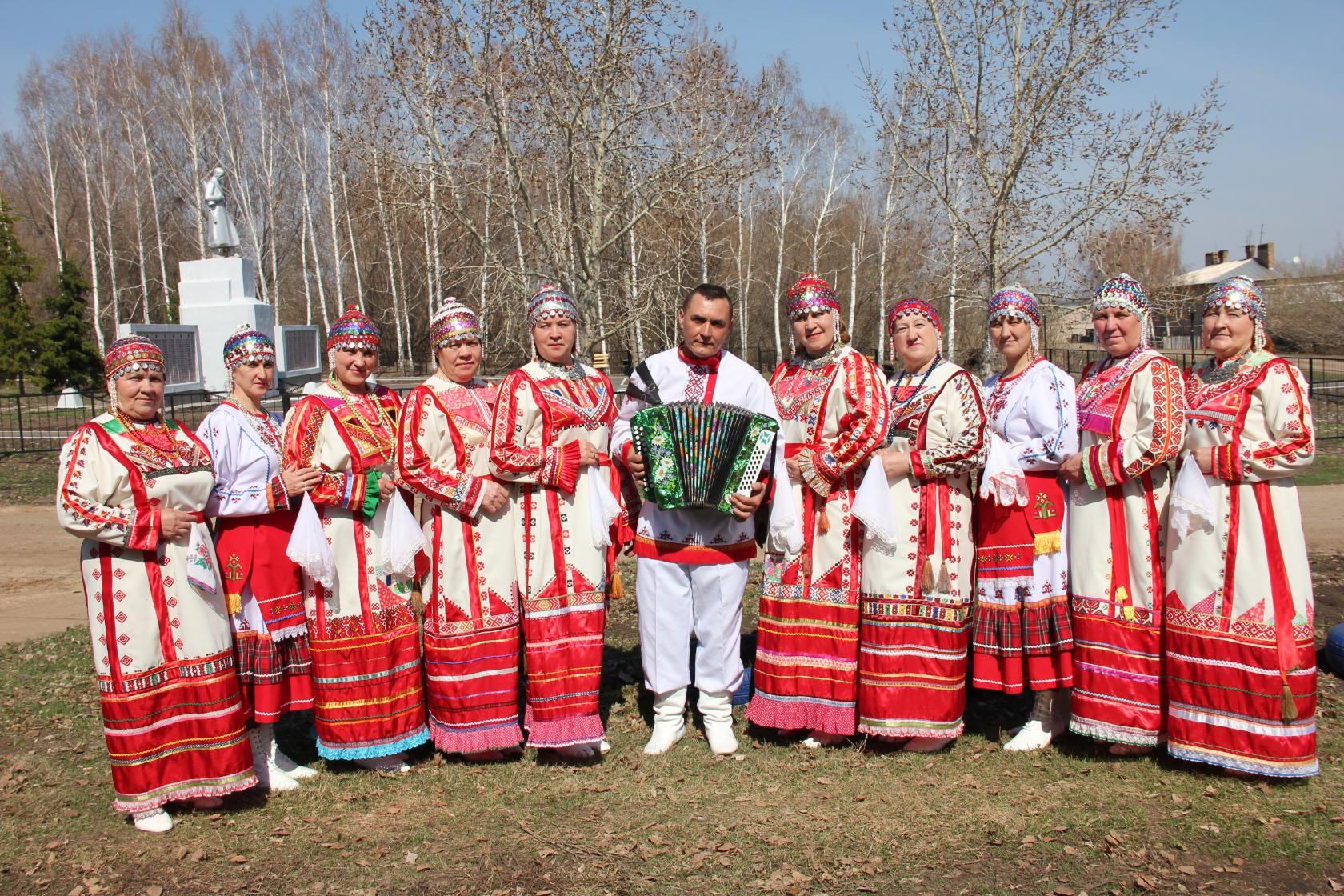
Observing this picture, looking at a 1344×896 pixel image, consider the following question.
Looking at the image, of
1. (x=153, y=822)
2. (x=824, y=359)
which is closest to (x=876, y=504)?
(x=824, y=359)

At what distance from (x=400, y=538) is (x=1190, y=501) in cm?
Answer: 339

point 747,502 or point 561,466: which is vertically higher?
point 561,466

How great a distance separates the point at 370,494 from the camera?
14.6ft

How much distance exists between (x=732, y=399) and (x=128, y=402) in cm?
260

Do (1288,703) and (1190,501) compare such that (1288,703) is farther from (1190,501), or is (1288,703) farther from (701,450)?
(701,450)

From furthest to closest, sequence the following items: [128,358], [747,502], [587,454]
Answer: [587,454] < [747,502] < [128,358]

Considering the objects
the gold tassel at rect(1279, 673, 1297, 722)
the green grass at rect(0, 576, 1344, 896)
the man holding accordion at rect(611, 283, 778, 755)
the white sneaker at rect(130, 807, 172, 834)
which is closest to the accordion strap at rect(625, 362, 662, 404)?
the man holding accordion at rect(611, 283, 778, 755)

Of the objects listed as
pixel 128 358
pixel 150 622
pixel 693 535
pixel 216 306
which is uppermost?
pixel 216 306

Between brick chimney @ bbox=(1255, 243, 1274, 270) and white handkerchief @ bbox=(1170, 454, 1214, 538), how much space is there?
68.7 metres

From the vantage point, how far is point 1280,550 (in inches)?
165

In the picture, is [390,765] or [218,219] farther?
[218,219]

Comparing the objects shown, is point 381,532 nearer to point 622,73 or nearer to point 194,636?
point 194,636

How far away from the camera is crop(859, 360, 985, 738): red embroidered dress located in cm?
455

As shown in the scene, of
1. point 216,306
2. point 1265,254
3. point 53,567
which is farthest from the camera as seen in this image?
point 1265,254
